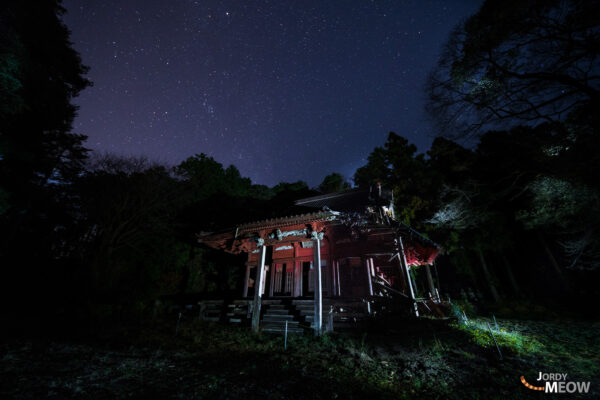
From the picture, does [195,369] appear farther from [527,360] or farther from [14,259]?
[14,259]

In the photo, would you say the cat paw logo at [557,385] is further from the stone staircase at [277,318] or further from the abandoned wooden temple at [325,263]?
the stone staircase at [277,318]

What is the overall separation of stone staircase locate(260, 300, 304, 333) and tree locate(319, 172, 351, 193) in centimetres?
2083

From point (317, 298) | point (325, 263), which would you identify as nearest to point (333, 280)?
point (325, 263)

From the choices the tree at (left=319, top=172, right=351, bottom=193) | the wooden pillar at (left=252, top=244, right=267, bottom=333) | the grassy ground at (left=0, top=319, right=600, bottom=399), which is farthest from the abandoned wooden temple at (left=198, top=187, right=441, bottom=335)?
the tree at (left=319, top=172, right=351, bottom=193)

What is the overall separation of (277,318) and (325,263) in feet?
19.2

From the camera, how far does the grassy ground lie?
14.8 feet

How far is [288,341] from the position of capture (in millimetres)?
8062

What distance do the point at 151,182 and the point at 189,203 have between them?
3.40 meters

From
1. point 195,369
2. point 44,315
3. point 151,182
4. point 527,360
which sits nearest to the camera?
point 195,369

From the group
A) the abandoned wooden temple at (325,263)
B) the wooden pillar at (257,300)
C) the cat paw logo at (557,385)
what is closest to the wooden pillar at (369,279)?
the abandoned wooden temple at (325,263)

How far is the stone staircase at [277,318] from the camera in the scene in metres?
9.74

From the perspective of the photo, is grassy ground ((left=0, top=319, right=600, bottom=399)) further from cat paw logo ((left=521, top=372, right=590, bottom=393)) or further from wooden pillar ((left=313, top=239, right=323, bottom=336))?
wooden pillar ((left=313, top=239, right=323, bottom=336))

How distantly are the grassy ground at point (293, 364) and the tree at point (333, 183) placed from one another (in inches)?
885

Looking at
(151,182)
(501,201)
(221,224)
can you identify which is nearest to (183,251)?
(221,224)
